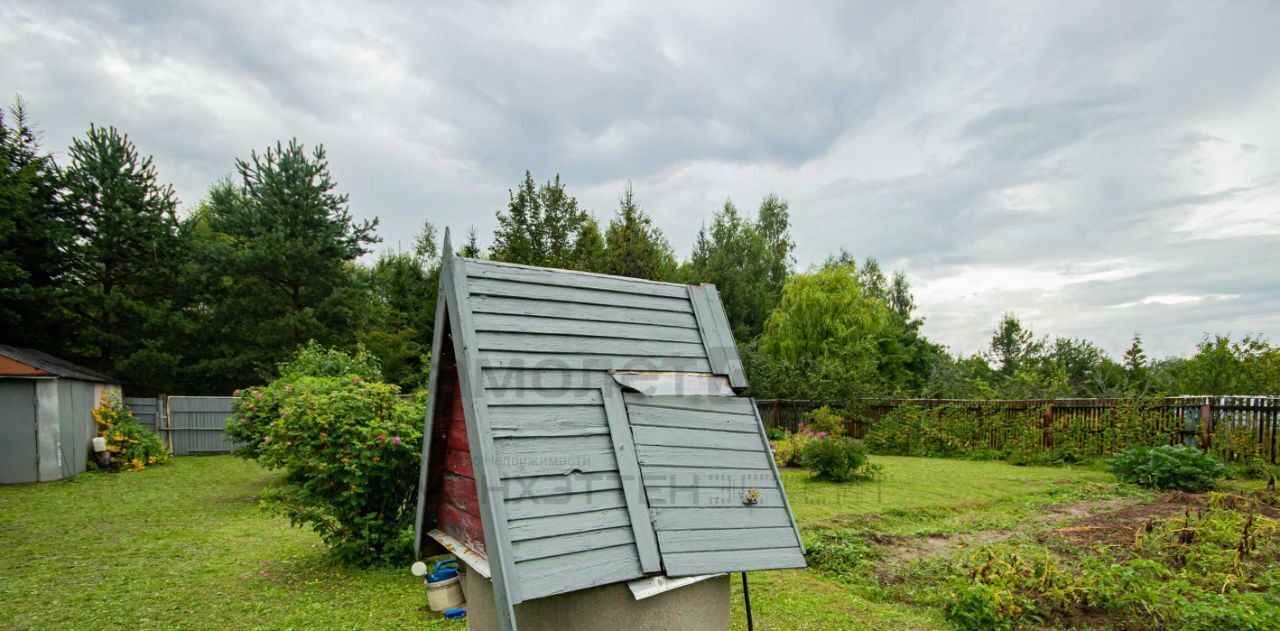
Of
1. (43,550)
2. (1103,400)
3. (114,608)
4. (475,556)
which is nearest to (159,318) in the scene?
(43,550)

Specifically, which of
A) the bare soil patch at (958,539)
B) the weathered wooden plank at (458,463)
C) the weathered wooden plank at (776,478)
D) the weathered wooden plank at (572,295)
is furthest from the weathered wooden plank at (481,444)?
the bare soil patch at (958,539)

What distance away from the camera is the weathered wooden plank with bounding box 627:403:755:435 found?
2717 mm

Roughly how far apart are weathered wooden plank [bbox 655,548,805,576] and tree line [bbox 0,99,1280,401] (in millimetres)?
13856

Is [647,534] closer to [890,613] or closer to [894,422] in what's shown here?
[890,613]

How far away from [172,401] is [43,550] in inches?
440

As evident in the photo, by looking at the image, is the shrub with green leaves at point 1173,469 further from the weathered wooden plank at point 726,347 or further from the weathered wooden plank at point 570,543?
the weathered wooden plank at point 570,543

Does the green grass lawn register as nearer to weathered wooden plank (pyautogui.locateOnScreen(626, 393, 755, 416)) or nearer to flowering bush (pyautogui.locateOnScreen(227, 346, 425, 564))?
flowering bush (pyautogui.locateOnScreen(227, 346, 425, 564))

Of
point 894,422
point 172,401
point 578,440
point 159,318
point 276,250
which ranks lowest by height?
point 894,422

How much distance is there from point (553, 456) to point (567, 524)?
0.27 m

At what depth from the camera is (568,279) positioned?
299cm

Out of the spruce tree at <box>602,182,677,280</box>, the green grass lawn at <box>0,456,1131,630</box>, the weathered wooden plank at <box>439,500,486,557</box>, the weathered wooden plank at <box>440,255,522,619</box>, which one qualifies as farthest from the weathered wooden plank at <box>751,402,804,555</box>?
the spruce tree at <box>602,182,677,280</box>

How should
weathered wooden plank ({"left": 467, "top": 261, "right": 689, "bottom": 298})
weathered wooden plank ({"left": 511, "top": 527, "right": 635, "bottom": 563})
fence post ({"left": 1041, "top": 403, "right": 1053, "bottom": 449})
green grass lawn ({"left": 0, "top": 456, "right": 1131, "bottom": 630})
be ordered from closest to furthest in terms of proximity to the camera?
weathered wooden plank ({"left": 511, "top": 527, "right": 635, "bottom": 563}), weathered wooden plank ({"left": 467, "top": 261, "right": 689, "bottom": 298}), green grass lawn ({"left": 0, "top": 456, "right": 1131, "bottom": 630}), fence post ({"left": 1041, "top": 403, "right": 1053, "bottom": 449})

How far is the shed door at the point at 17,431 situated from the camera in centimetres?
1128

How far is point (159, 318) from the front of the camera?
1747 cm
